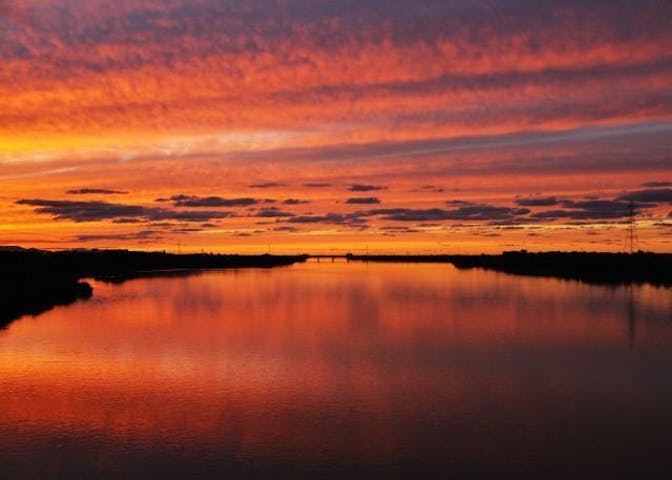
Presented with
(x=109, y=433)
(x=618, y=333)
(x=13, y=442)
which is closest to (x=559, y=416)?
(x=109, y=433)

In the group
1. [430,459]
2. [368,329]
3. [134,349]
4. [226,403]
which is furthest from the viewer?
[368,329]

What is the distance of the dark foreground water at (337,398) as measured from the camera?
48.4ft

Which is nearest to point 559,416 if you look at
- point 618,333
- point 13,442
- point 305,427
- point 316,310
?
point 305,427

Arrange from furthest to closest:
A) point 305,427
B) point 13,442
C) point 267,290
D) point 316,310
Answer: point 267,290, point 316,310, point 305,427, point 13,442

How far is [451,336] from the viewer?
33.8 metres

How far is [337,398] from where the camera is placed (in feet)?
66.8

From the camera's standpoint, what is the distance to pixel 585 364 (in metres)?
26.1

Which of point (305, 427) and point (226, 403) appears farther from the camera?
point (226, 403)

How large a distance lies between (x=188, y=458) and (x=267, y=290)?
5660cm

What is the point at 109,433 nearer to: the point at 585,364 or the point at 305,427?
the point at 305,427

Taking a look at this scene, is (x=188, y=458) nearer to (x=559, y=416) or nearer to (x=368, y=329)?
(x=559, y=416)

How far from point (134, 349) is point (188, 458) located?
53.3 ft

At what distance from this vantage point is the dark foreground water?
14.8m

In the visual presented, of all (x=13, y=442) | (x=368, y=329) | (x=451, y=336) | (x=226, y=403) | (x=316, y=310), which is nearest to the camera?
(x=13, y=442)
